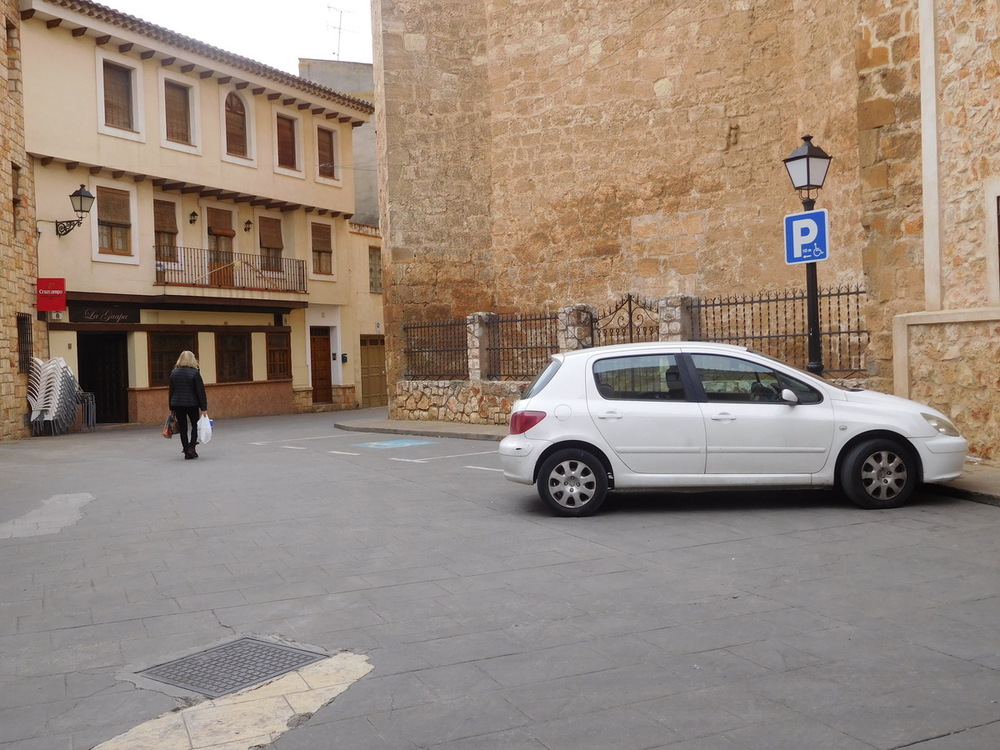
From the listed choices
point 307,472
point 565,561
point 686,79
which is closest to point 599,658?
point 565,561

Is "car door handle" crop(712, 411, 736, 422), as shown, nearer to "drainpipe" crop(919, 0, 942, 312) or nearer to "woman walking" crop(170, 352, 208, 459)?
"drainpipe" crop(919, 0, 942, 312)

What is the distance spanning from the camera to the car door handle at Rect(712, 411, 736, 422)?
817 cm

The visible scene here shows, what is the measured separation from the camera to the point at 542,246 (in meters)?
21.2

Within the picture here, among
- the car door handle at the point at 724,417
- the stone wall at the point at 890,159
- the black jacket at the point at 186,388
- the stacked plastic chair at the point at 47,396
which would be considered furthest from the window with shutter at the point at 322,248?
the car door handle at the point at 724,417

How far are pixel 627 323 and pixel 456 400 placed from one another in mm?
3811

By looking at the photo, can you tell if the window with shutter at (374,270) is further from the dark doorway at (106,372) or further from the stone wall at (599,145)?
the stone wall at (599,145)

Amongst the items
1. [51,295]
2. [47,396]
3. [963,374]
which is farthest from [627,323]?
[51,295]

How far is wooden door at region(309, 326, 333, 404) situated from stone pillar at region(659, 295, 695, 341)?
1761 cm

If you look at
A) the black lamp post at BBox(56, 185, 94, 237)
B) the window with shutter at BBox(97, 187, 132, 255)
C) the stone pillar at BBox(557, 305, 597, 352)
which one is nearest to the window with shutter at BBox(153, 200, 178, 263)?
the window with shutter at BBox(97, 187, 132, 255)

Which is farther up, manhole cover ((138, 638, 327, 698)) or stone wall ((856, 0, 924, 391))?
stone wall ((856, 0, 924, 391))

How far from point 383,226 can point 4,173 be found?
800cm

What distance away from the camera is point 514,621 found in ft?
16.7

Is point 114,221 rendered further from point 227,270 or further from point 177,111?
point 177,111

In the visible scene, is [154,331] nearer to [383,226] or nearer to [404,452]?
[383,226]
